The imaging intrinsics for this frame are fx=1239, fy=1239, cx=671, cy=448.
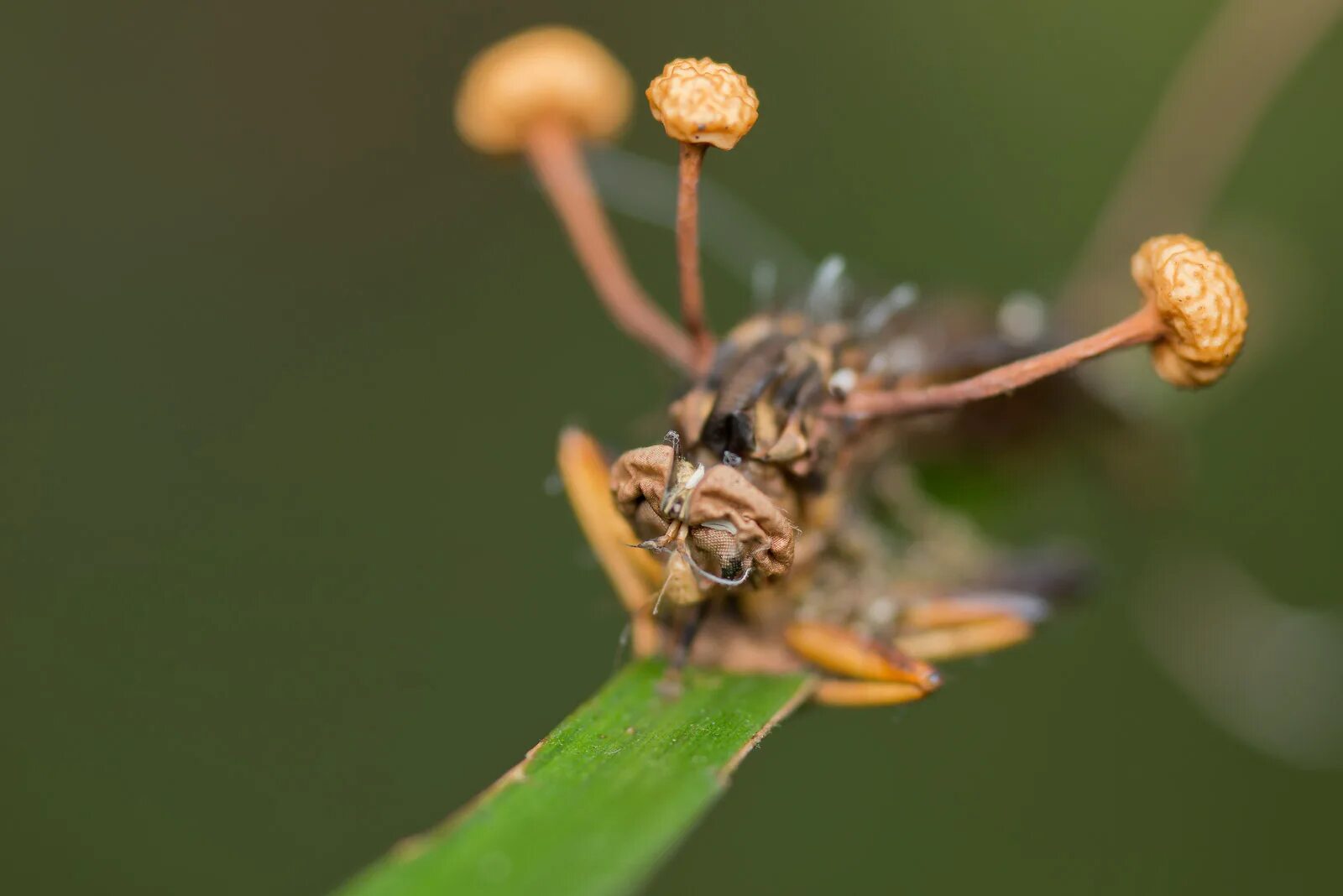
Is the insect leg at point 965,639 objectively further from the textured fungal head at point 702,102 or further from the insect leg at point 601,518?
the textured fungal head at point 702,102

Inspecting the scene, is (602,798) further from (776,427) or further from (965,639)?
(965,639)

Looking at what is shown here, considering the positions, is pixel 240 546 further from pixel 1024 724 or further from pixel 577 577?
pixel 1024 724

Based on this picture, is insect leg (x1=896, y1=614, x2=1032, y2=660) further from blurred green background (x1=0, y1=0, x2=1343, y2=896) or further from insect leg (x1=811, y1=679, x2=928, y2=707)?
blurred green background (x1=0, y1=0, x2=1343, y2=896)

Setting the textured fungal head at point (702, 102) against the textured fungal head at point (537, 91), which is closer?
the textured fungal head at point (702, 102)

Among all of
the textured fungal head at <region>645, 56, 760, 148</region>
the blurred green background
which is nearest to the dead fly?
the textured fungal head at <region>645, 56, 760, 148</region>

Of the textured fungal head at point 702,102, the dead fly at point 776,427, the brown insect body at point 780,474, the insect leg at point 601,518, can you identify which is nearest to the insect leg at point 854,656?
the dead fly at point 776,427

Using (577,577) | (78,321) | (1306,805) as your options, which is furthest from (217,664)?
(1306,805)
